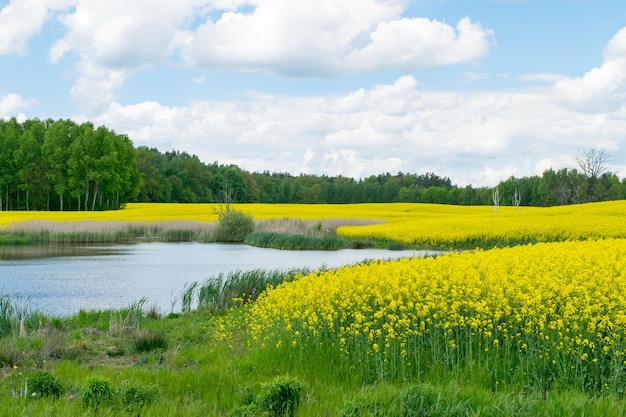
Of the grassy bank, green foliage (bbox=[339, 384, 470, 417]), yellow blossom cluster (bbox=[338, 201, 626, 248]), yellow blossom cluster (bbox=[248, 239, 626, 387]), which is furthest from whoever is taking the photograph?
the grassy bank

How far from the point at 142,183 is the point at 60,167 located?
1820cm

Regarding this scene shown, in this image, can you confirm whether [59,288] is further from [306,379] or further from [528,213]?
[528,213]

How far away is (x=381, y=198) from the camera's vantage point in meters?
124

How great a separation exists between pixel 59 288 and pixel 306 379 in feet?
49.3

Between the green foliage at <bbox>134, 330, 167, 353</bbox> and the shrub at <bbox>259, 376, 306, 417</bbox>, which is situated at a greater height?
the shrub at <bbox>259, 376, 306, 417</bbox>

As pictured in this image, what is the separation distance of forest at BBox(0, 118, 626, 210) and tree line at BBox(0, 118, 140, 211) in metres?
0.12

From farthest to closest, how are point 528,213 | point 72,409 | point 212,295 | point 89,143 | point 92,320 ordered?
1. point 89,143
2. point 528,213
3. point 212,295
4. point 92,320
5. point 72,409

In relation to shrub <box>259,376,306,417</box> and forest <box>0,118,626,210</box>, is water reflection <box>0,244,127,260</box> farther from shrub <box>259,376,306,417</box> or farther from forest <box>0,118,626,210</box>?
shrub <box>259,376,306,417</box>

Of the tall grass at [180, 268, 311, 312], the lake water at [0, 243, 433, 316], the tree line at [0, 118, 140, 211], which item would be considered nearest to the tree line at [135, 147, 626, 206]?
the tree line at [0, 118, 140, 211]

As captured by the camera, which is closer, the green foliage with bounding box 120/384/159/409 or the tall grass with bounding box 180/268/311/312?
the green foliage with bounding box 120/384/159/409

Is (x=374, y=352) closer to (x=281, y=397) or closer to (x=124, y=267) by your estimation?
(x=281, y=397)

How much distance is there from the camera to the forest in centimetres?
8250

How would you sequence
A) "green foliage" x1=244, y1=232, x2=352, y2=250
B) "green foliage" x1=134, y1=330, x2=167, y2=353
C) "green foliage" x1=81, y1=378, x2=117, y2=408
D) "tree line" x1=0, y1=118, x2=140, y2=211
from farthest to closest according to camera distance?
1. "tree line" x1=0, y1=118, x2=140, y2=211
2. "green foliage" x1=244, y1=232, x2=352, y2=250
3. "green foliage" x1=134, y1=330, x2=167, y2=353
4. "green foliage" x1=81, y1=378, x2=117, y2=408

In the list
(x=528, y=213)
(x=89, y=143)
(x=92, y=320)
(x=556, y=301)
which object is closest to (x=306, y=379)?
(x=556, y=301)
